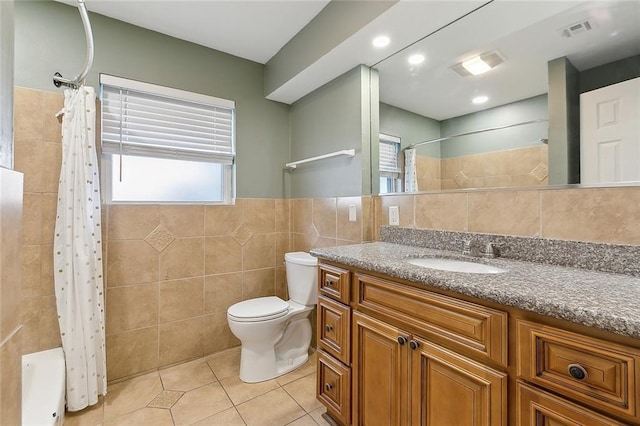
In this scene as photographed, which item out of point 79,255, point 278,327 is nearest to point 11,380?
point 79,255

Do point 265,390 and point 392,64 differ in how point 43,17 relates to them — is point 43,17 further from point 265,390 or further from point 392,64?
point 265,390

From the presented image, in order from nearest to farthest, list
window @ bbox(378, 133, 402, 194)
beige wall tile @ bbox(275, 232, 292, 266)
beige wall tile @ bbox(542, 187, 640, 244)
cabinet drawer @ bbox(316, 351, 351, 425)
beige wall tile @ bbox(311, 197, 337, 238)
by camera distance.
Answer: beige wall tile @ bbox(542, 187, 640, 244) < cabinet drawer @ bbox(316, 351, 351, 425) < window @ bbox(378, 133, 402, 194) < beige wall tile @ bbox(311, 197, 337, 238) < beige wall tile @ bbox(275, 232, 292, 266)

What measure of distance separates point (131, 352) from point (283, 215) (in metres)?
1.52

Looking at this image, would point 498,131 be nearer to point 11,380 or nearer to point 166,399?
point 11,380

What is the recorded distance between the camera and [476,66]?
150 cm

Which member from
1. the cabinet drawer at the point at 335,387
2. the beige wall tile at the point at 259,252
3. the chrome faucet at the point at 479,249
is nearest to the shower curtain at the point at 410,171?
the chrome faucet at the point at 479,249

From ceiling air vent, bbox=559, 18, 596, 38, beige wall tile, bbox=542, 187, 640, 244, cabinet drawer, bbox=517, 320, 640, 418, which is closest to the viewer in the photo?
cabinet drawer, bbox=517, 320, 640, 418

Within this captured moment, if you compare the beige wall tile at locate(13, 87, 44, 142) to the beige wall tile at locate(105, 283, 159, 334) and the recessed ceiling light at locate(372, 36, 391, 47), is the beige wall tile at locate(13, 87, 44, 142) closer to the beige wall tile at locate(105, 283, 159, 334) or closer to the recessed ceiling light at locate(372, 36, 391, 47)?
the beige wall tile at locate(105, 283, 159, 334)

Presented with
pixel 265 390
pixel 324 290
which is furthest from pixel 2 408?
pixel 265 390

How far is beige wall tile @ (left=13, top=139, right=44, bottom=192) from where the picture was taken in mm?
1630

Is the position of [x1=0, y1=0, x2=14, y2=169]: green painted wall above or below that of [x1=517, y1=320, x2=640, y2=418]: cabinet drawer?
above

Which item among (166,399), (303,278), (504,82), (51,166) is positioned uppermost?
(504,82)

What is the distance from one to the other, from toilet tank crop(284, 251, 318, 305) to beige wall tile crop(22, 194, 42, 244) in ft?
5.00

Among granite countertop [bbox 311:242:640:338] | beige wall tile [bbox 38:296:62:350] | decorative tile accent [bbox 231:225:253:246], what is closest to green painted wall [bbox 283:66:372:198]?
decorative tile accent [bbox 231:225:253:246]
